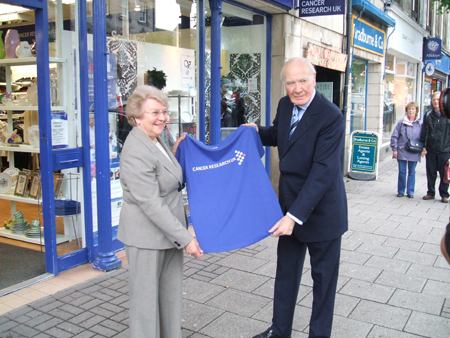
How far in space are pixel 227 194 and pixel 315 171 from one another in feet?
2.00

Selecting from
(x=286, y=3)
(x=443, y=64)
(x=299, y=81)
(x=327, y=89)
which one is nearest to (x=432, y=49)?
(x=443, y=64)

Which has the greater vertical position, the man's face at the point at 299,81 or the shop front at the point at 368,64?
the shop front at the point at 368,64

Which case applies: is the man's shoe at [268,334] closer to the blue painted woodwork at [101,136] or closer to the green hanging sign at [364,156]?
the blue painted woodwork at [101,136]

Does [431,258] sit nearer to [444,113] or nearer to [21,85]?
[444,113]

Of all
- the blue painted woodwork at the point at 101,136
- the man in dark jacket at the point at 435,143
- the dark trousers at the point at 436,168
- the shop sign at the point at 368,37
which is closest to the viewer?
the blue painted woodwork at the point at 101,136

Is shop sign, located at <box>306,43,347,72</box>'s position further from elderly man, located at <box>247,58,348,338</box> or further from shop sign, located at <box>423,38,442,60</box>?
shop sign, located at <box>423,38,442,60</box>

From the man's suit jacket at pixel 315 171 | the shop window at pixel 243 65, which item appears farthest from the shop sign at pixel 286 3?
the man's suit jacket at pixel 315 171

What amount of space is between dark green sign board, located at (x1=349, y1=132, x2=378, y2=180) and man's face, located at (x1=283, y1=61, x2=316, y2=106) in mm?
7653

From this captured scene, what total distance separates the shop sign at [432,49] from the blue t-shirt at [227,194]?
1988 centimetres

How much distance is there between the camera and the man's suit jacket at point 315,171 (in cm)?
304

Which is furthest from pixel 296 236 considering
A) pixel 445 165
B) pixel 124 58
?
pixel 445 165

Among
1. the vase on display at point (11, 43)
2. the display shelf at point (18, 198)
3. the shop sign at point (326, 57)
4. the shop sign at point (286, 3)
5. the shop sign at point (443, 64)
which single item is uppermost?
the shop sign at point (443, 64)

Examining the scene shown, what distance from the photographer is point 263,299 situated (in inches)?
165

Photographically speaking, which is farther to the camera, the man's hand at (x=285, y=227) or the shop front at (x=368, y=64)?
the shop front at (x=368, y=64)
